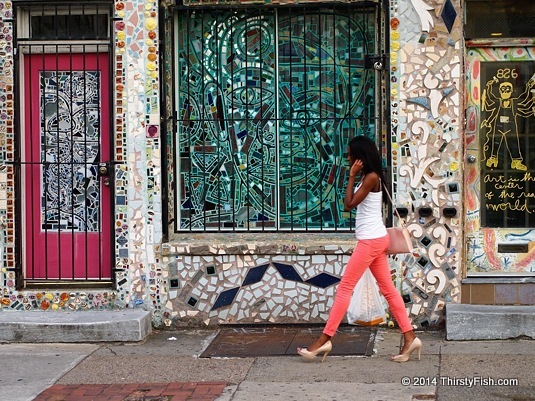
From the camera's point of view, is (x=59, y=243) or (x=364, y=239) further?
(x=59, y=243)

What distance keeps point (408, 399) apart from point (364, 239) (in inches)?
57.1

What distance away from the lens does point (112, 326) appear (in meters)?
9.02

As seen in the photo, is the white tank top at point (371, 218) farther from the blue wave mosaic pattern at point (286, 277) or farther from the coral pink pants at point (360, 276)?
the blue wave mosaic pattern at point (286, 277)

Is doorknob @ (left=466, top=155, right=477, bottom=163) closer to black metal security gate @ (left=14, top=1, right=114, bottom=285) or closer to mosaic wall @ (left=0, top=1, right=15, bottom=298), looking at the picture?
black metal security gate @ (left=14, top=1, right=114, bottom=285)

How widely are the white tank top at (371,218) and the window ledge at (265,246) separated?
1288 mm

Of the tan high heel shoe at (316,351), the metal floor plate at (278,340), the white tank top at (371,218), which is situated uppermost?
the white tank top at (371,218)

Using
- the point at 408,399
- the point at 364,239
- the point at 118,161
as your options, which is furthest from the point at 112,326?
the point at 408,399

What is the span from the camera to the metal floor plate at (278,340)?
28.2 feet

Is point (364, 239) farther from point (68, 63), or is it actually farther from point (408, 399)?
point (68, 63)

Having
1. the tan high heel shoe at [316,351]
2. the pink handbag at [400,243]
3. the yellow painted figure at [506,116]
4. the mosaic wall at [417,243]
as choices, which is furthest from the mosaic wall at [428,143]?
the tan high heel shoe at [316,351]

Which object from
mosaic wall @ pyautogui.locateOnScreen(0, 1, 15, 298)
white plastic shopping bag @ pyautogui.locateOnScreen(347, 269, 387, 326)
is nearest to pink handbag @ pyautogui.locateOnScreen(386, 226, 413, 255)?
white plastic shopping bag @ pyautogui.locateOnScreen(347, 269, 387, 326)

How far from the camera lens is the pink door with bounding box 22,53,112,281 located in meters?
9.76

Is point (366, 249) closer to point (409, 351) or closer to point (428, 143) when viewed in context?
point (409, 351)

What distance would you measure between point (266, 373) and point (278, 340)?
119 centimetres
